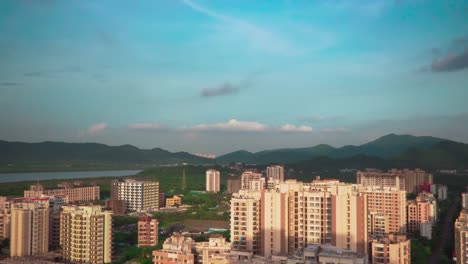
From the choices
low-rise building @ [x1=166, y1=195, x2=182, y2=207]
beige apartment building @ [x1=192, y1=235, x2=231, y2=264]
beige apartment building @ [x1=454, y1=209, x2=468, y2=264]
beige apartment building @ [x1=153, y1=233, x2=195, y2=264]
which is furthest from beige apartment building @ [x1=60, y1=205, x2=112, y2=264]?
low-rise building @ [x1=166, y1=195, x2=182, y2=207]

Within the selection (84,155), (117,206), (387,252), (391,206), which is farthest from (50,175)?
(387,252)

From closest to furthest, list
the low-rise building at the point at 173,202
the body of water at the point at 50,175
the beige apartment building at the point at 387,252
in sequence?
the beige apartment building at the point at 387,252
the low-rise building at the point at 173,202
the body of water at the point at 50,175

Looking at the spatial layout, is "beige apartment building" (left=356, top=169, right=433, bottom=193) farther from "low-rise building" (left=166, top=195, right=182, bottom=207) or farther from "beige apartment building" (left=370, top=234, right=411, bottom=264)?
"beige apartment building" (left=370, top=234, right=411, bottom=264)

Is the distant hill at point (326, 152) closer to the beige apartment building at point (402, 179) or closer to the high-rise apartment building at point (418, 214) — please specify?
the beige apartment building at point (402, 179)

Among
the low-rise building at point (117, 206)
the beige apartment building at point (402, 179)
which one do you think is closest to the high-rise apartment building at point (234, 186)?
the beige apartment building at point (402, 179)

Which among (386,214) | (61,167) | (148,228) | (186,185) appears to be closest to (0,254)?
(148,228)

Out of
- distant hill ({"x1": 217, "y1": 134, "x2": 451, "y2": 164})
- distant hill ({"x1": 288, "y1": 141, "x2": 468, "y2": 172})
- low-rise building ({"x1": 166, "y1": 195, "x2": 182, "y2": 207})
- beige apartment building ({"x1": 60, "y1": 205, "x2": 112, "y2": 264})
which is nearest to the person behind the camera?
beige apartment building ({"x1": 60, "y1": 205, "x2": 112, "y2": 264})
